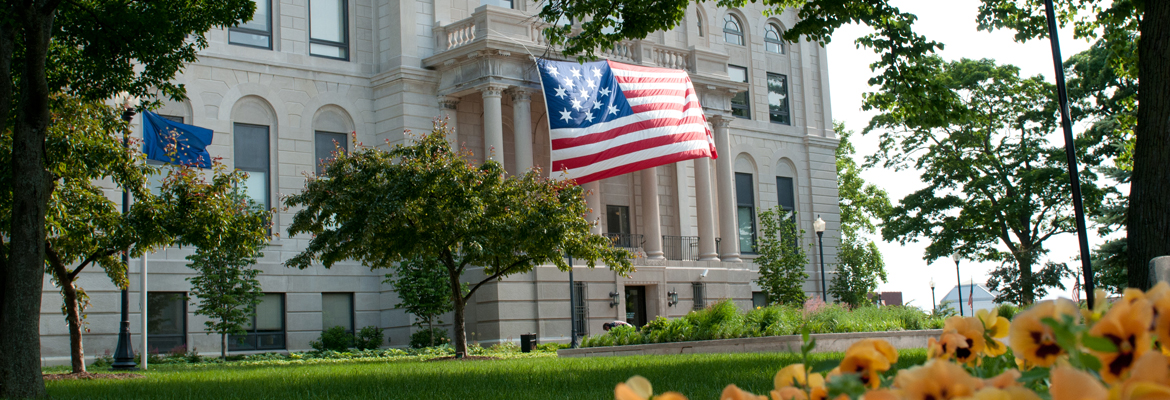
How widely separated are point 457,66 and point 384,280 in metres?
7.84

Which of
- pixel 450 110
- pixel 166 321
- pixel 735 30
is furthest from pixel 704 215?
pixel 166 321

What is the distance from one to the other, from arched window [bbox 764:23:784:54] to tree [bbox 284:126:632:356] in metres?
25.3

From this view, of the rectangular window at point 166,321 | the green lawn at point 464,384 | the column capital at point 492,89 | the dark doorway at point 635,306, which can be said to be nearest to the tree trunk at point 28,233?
the green lawn at point 464,384

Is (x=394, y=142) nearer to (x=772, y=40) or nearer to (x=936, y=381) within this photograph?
(x=772, y=40)

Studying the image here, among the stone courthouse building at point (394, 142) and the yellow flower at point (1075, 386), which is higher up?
the stone courthouse building at point (394, 142)

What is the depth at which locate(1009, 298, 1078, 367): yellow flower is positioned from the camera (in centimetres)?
161

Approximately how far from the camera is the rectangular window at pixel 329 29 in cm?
3428

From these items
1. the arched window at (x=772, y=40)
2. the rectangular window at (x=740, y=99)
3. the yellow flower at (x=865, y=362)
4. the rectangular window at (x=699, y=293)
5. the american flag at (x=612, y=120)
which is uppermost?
the arched window at (x=772, y=40)

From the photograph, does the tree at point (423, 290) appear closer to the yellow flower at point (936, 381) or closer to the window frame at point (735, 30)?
the window frame at point (735, 30)

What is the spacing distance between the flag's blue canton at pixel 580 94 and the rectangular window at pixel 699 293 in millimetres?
9413

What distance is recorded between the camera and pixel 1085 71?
41.5 m

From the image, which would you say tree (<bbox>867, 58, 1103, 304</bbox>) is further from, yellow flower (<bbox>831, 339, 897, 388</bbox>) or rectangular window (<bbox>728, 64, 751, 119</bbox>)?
yellow flower (<bbox>831, 339, 897, 388</bbox>)

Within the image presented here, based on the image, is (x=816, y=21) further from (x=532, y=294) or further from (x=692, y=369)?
(x=532, y=294)

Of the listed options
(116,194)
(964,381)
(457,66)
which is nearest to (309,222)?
(116,194)
